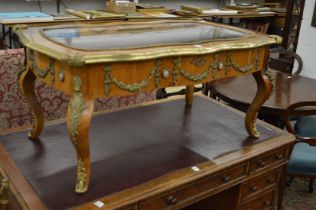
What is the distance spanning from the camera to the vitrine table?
118 cm

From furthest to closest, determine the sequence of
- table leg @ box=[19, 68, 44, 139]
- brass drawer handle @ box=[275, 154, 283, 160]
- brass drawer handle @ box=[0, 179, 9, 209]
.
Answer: brass drawer handle @ box=[275, 154, 283, 160], table leg @ box=[19, 68, 44, 139], brass drawer handle @ box=[0, 179, 9, 209]

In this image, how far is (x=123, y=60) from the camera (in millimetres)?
1198

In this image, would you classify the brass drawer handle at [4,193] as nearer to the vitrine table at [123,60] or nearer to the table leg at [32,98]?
the vitrine table at [123,60]

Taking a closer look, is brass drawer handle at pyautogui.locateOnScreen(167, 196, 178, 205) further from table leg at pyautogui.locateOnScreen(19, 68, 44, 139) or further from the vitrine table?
table leg at pyautogui.locateOnScreen(19, 68, 44, 139)

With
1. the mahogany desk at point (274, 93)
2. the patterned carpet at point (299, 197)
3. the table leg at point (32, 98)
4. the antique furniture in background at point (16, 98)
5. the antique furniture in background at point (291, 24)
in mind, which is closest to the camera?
the table leg at point (32, 98)

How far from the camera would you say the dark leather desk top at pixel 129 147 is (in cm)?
133

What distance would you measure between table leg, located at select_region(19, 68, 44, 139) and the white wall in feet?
8.22

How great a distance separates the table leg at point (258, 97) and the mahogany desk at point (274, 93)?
1.40 feet

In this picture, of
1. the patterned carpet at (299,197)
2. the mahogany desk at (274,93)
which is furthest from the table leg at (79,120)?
the patterned carpet at (299,197)

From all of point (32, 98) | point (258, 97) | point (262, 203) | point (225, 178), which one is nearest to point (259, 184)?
point (262, 203)

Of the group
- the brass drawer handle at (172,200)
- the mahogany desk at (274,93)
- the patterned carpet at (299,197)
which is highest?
the mahogany desk at (274,93)

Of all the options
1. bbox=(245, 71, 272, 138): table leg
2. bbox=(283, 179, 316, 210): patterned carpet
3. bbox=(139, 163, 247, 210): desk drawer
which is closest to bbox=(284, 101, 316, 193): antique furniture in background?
bbox=(283, 179, 316, 210): patterned carpet

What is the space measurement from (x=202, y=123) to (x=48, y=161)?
81 cm

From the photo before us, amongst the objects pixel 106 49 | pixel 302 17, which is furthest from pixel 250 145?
pixel 302 17
